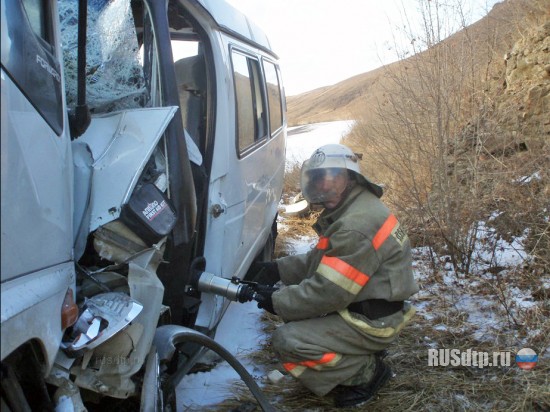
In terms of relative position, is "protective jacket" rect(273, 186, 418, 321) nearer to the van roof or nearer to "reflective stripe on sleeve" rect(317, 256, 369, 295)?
"reflective stripe on sleeve" rect(317, 256, 369, 295)

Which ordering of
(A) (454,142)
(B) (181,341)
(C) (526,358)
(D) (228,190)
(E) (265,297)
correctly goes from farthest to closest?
(A) (454,142) → (C) (526,358) → (D) (228,190) → (E) (265,297) → (B) (181,341)

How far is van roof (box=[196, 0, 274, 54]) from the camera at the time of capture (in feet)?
10.3

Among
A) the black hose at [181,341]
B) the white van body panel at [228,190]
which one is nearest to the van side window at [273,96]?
the white van body panel at [228,190]

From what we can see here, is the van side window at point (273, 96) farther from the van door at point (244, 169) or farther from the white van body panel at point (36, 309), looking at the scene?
the white van body panel at point (36, 309)

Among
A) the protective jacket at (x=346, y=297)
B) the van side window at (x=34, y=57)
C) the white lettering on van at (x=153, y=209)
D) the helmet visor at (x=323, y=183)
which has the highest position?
the van side window at (x=34, y=57)

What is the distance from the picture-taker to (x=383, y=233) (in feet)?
9.31

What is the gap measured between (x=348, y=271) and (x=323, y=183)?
1.74ft

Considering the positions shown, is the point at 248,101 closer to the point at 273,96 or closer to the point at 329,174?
the point at 329,174

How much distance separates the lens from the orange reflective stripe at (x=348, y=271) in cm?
273

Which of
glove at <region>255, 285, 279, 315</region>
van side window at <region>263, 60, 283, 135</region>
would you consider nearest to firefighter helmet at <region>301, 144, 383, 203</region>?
glove at <region>255, 285, 279, 315</region>

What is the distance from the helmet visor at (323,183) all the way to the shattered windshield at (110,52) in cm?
97

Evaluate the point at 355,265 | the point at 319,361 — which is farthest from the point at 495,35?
the point at 319,361

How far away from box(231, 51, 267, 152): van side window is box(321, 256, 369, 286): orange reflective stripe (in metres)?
1.05

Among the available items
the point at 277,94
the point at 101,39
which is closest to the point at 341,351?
the point at 101,39
